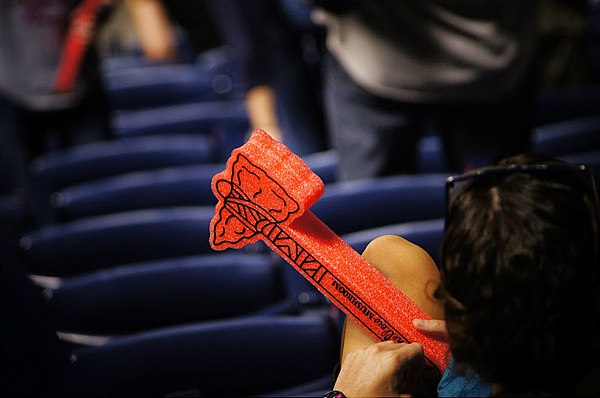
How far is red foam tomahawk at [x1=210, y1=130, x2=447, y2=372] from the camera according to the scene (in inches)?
34.0

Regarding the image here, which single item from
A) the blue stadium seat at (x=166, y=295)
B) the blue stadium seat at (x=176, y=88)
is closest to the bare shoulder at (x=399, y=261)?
the blue stadium seat at (x=166, y=295)

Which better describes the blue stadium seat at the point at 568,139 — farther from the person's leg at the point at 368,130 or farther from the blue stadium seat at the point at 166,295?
the blue stadium seat at the point at 166,295

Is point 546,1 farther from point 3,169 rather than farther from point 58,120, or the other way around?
point 3,169

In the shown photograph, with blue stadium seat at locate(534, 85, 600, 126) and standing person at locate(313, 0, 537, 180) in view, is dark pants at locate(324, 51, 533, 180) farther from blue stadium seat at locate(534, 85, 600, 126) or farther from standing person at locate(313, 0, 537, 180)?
blue stadium seat at locate(534, 85, 600, 126)

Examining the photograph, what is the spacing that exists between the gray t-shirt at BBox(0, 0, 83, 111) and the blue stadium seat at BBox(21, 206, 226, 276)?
1.03 metres

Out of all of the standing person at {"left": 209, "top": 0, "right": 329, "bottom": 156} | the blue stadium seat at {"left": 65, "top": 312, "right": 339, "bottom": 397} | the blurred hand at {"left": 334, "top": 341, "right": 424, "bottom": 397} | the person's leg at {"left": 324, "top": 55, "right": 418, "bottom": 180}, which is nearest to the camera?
the blurred hand at {"left": 334, "top": 341, "right": 424, "bottom": 397}

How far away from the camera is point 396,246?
Result: 3.12ft

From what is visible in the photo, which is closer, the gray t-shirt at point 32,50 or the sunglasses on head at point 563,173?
the sunglasses on head at point 563,173

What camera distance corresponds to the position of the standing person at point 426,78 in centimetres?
Answer: 178

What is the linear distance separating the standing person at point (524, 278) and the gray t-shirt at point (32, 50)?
2.16m

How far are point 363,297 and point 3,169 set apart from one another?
252cm

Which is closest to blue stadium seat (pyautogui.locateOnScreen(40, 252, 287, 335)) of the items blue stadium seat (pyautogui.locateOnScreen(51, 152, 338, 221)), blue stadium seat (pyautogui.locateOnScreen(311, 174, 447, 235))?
blue stadium seat (pyautogui.locateOnScreen(311, 174, 447, 235))

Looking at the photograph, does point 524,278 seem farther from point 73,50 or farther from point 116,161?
point 73,50

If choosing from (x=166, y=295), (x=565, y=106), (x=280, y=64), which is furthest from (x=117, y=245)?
(x=565, y=106)
